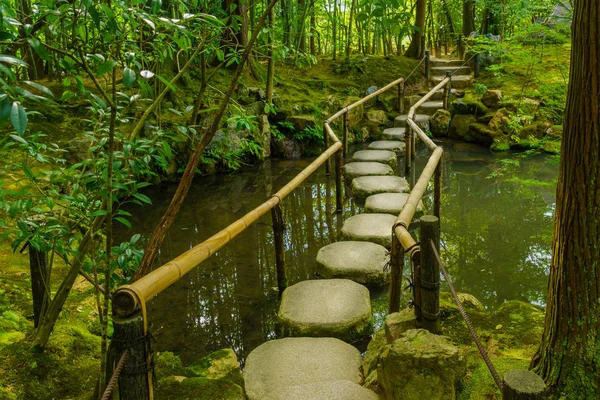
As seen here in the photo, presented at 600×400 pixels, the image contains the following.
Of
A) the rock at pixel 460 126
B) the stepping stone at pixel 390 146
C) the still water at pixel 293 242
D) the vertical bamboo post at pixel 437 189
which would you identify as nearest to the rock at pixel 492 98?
the rock at pixel 460 126

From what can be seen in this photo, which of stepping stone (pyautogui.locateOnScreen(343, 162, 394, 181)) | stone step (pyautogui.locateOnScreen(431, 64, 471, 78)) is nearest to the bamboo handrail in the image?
stepping stone (pyautogui.locateOnScreen(343, 162, 394, 181))

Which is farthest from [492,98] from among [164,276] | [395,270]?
[164,276]

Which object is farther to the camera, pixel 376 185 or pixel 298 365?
pixel 376 185

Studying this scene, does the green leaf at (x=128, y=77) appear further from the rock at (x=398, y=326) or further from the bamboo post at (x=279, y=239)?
the bamboo post at (x=279, y=239)

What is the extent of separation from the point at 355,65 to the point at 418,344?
1126cm

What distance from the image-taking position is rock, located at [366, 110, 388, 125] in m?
11.0

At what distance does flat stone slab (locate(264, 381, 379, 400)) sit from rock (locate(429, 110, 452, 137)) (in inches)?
346

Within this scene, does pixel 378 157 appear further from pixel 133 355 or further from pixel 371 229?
pixel 133 355

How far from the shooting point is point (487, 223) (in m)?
6.05

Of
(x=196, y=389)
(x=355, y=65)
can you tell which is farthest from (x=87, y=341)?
(x=355, y=65)

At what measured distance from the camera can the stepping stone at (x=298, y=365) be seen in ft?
9.39

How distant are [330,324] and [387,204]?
281 centimetres

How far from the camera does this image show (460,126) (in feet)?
34.0

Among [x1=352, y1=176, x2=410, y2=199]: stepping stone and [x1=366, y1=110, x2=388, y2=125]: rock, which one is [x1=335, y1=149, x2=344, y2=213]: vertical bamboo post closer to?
[x1=352, y1=176, x2=410, y2=199]: stepping stone
